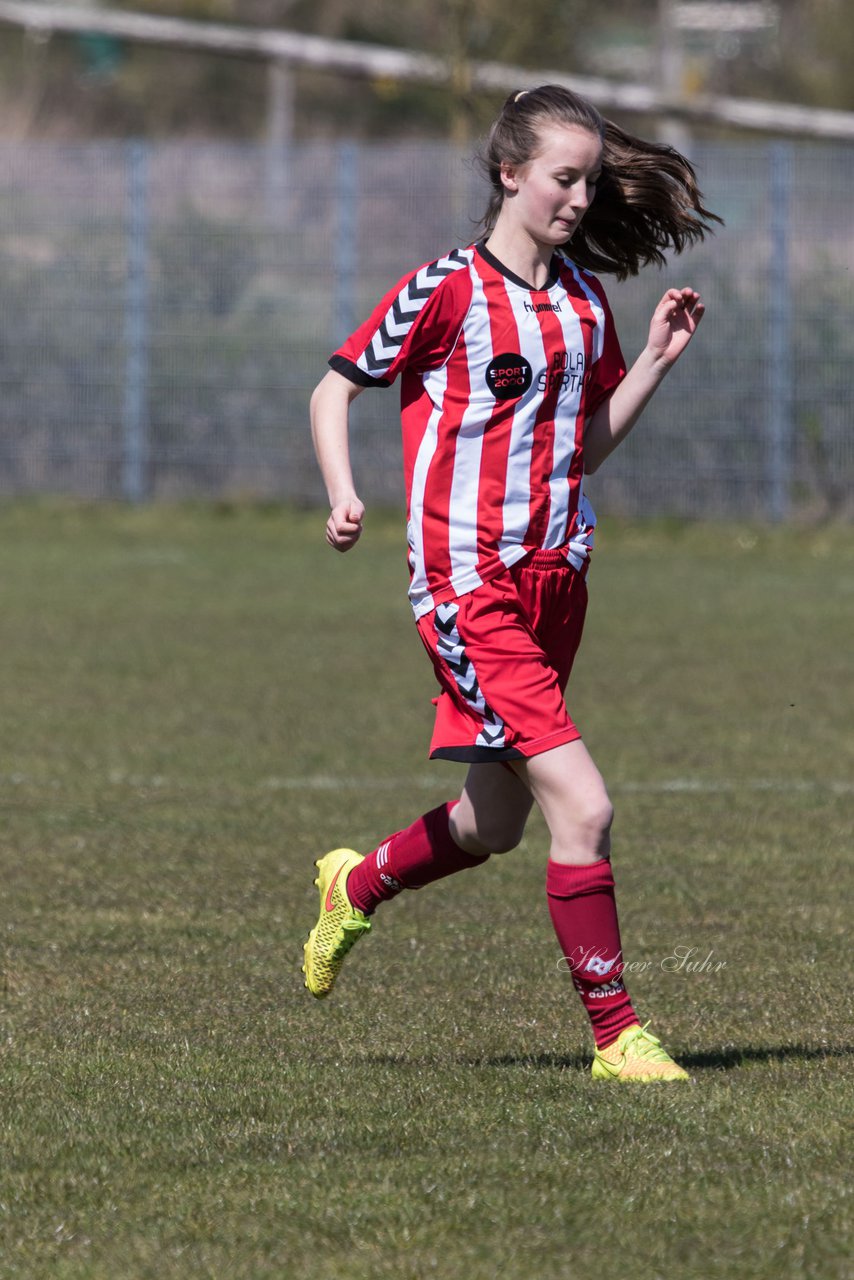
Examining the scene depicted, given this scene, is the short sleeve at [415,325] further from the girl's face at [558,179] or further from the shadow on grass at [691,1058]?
the shadow on grass at [691,1058]

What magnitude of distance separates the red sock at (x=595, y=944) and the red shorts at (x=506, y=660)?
0.28 meters

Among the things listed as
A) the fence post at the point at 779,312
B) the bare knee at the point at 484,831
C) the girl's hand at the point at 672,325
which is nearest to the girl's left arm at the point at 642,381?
the girl's hand at the point at 672,325

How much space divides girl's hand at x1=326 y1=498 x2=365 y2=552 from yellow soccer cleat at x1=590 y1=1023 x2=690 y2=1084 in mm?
1130

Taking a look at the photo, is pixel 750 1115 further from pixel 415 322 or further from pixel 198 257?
pixel 198 257

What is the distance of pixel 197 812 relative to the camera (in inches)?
305

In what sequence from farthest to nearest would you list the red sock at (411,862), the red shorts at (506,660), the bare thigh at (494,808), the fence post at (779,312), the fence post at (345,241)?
the fence post at (345,241), the fence post at (779,312), the red sock at (411,862), the bare thigh at (494,808), the red shorts at (506,660)

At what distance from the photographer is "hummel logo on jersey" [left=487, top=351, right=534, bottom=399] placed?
15.5ft

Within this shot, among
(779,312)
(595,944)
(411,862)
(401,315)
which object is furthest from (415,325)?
(779,312)

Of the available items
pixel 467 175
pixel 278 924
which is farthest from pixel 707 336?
pixel 278 924

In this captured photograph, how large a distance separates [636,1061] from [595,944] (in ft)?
0.80

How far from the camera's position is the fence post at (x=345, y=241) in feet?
61.2

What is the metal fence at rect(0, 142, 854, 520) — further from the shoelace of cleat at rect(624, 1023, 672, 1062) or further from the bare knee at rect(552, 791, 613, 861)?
the shoelace of cleat at rect(624, 1023, 672, 1062)

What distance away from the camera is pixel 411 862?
16.7 feet

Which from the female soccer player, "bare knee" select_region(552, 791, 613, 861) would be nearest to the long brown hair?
the female soccer player
